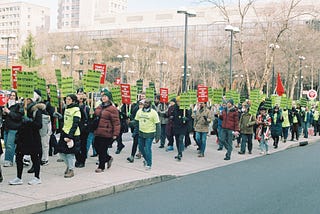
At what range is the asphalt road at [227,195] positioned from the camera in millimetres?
7797

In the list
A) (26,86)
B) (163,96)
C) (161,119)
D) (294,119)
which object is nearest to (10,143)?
(26,86)

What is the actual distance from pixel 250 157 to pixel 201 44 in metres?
48.8

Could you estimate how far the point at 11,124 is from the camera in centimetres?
1016

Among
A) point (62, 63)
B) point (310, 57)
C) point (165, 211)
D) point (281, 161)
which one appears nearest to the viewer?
point (165, 211)

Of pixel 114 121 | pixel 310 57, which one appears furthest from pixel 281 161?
pixel 310 57

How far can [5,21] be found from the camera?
511 ft

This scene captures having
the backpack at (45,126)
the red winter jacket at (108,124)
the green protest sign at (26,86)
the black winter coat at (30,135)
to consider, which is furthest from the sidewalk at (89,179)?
the green protest sign at (26,86)

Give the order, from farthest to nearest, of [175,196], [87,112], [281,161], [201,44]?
[201,44], [281,161], [87,112], [175,196]

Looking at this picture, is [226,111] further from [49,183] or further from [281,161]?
[49,183]

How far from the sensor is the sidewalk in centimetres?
760

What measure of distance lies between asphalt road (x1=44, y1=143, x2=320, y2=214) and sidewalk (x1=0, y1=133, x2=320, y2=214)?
22 centimetres

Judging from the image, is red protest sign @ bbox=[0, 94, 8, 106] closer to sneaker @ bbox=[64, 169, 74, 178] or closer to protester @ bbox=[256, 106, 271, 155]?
sneaker @ bbox=[64, 169, 74, 178]

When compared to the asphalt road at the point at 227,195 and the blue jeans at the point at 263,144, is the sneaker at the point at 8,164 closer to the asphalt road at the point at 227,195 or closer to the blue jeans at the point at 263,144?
the asphalt road at the point at 227,195

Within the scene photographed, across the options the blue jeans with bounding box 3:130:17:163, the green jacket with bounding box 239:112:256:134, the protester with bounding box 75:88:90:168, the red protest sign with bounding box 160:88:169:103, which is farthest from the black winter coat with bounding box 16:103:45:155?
the red protest sign with bounding box 160:88:169:103
